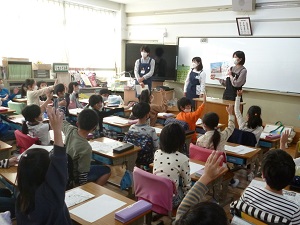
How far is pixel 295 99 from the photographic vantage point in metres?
5.57

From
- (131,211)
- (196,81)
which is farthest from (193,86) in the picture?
(131,211)

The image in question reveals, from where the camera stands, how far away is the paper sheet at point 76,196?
180cm

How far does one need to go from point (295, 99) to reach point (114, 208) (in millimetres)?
5012

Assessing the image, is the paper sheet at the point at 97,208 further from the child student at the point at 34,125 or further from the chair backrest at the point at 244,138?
the chair backrest at the point at 244,138

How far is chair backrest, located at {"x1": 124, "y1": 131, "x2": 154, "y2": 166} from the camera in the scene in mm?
3023

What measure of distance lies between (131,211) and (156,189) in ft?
1.54

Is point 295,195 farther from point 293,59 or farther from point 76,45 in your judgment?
point 76,45

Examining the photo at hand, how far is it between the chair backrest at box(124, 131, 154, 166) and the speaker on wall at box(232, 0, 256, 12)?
4.20 metres

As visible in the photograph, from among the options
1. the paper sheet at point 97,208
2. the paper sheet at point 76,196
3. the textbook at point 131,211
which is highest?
the textbook at point 131,211

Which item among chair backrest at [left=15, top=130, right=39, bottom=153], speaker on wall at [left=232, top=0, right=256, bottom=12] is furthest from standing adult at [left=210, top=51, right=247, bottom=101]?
chair backrest at [left=15, top=130, right=39, bottom=153]

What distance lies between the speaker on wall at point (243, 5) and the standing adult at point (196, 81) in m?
1.39

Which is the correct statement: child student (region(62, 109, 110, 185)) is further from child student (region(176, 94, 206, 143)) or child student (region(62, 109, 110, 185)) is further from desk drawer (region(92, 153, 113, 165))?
child student (region(176, 94, 206, 143))

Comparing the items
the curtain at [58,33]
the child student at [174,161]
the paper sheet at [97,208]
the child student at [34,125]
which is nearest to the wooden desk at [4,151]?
the child student at [34,125]

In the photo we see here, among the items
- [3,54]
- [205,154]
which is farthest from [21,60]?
[205,154]
